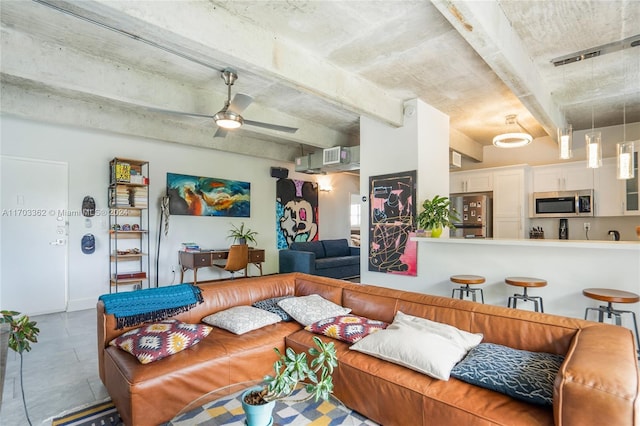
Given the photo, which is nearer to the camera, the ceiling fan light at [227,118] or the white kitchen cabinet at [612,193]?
the ceiling fan light at [227,118]

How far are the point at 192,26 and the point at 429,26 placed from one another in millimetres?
1848

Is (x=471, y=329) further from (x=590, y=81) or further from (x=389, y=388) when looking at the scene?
(x=590, y=81)

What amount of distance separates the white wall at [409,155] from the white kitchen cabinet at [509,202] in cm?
201

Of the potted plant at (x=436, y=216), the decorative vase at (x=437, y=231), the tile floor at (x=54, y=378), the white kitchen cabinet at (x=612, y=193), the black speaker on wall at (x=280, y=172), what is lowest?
the tile floor at (x=54, y=378)

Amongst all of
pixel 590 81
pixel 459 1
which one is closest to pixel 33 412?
pixel 459 1

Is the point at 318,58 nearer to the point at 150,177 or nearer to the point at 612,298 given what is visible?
the point at 612,298

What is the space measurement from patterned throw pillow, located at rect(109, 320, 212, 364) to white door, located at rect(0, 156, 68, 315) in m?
3.28

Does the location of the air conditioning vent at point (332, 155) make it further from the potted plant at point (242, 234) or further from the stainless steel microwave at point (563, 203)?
the stainless steel microwave at point (563, 203)

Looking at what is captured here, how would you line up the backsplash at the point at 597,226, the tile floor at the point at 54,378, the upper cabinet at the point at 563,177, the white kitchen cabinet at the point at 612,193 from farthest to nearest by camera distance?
the upper cabinet at the point at 563,177 → the backsplash at the point at 597,226 → the white kitchen cabinet at the point at 612,193 → the tile floor at the point at 54,378

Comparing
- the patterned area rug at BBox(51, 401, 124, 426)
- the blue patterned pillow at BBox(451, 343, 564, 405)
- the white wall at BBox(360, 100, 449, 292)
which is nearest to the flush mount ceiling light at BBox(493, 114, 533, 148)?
the white wall at BBox(360, 100, 449, 292)

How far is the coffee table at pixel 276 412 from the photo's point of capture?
1.37m

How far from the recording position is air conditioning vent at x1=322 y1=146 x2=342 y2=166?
18.3 feet

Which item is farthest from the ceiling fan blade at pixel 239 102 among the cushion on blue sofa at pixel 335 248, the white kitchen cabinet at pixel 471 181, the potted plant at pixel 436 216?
the white kitchen cabinet at pixel 471 181

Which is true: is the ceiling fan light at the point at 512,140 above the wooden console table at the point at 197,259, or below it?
above
